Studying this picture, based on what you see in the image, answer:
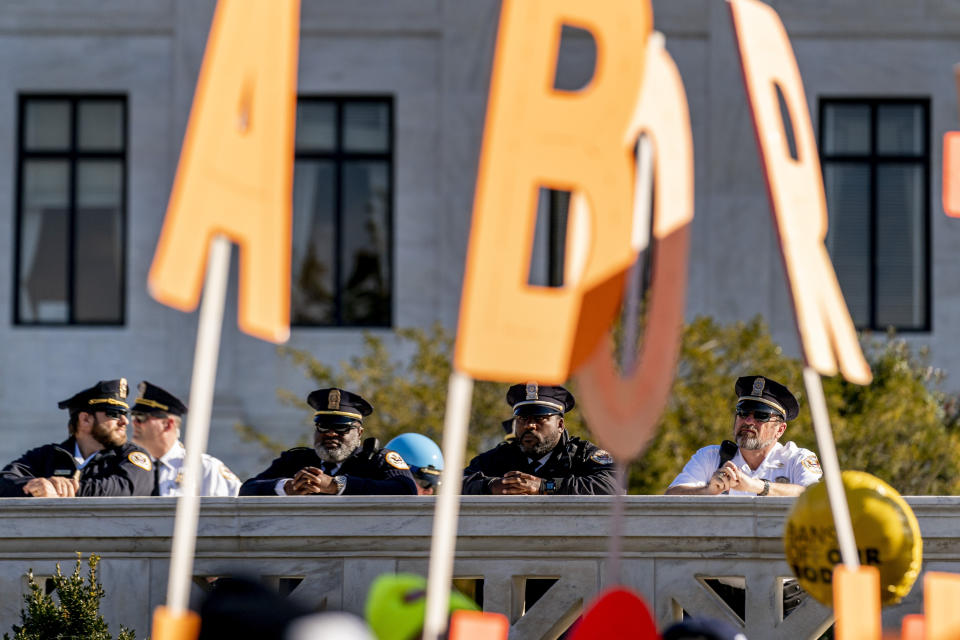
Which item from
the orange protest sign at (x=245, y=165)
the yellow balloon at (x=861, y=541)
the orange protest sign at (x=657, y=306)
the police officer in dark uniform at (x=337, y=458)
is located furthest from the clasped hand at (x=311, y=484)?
the orange protest sign at (x=245, y=165)

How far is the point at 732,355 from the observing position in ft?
49.1

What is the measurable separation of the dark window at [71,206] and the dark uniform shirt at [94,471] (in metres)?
10.6

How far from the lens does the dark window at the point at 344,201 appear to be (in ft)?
60.4

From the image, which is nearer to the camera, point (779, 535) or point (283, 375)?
point (779, 535)

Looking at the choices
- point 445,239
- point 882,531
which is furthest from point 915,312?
point 882,531

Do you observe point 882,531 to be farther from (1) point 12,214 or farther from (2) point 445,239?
(1) point 12,214

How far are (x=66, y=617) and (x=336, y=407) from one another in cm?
193

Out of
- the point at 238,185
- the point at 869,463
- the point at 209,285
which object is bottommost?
the point at 869,463

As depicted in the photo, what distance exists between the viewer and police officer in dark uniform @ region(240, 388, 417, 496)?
7.81m

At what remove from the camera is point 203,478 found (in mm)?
8461

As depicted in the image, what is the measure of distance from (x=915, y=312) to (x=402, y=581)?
14.7 metres

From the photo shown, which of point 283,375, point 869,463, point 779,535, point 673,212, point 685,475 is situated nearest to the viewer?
point 673,212

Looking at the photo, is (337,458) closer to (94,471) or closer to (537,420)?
(537,420)

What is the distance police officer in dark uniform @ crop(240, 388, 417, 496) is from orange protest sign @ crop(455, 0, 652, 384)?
3.27 meters
